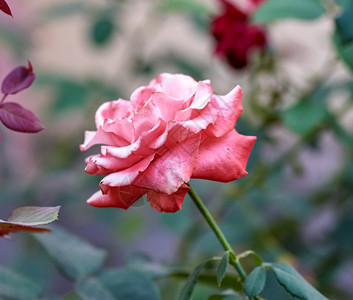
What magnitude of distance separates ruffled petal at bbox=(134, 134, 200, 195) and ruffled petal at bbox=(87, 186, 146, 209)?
2 centimetres

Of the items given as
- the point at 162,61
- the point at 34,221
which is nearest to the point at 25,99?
the point at 162,61

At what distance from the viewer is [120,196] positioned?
35 cm

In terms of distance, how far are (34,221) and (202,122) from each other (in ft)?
0.43

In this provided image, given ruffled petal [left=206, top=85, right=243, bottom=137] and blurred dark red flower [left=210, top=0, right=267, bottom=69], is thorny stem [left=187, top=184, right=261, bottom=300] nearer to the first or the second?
ruffled petal [left=206, top=85, right=243, bottom=137]

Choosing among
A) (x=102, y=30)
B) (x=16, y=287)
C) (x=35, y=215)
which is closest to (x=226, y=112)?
(x=35, y=215)

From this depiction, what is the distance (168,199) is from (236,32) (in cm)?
50

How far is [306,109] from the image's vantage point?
0.75m

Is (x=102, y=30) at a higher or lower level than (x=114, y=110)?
lower

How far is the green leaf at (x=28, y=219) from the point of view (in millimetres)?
316

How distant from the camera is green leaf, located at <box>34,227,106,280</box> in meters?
0.49

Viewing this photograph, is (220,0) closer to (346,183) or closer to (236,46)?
(236,46)

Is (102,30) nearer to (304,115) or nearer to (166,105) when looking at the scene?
(304,115)

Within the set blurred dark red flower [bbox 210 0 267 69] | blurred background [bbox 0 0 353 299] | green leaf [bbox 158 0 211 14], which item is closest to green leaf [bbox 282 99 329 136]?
blurred background [bbox 0 0 353 299]

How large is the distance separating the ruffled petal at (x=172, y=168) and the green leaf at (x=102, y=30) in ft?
2.76
